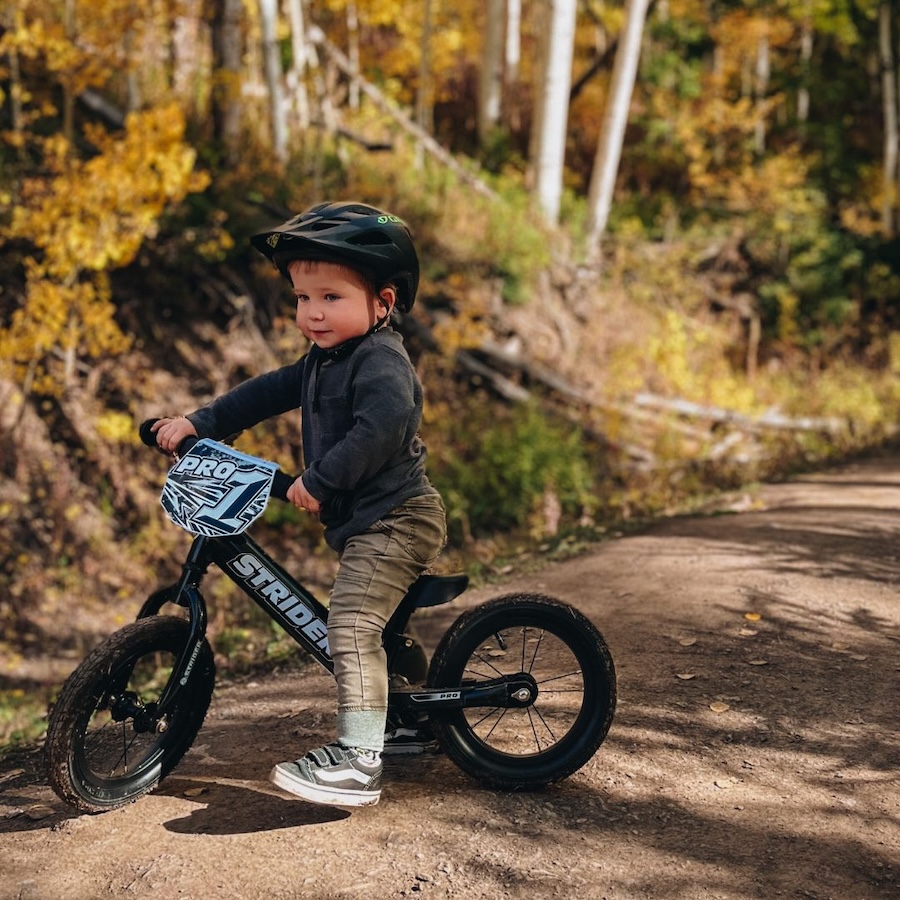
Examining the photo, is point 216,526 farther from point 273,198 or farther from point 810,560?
point 273,198

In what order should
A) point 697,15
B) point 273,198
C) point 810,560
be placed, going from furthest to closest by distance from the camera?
point 697,15
point 273,198
point 810,560

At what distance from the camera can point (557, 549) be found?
6996mm

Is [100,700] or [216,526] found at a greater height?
[216,526]

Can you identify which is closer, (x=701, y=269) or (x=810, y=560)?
(x=810, y=560)

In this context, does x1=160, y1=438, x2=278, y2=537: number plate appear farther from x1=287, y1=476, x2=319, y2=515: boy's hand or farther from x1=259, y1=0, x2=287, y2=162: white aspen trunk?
x1=259, y1=0, x2=287, y2=162: white aspen trunk

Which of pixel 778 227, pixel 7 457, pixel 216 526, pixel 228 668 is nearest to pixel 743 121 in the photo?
pixel 778 227

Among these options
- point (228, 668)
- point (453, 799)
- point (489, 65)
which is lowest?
point (228, 668)

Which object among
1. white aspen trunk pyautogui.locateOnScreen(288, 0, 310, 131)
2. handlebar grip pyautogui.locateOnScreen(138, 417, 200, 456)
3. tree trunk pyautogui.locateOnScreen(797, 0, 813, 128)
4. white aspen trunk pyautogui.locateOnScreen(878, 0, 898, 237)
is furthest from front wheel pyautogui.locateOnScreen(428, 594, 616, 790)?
tree trunk pyautogui.locateOnScreen(797, 0, 813, 128)

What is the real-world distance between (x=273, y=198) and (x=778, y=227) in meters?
10.6

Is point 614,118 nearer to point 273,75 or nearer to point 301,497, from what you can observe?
point 273,75

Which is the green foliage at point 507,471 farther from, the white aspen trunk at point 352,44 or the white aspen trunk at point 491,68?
the white aspen trunk at point 352,44

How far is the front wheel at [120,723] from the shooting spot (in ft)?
10.3

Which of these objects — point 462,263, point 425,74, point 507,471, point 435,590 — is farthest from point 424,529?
point 425,74

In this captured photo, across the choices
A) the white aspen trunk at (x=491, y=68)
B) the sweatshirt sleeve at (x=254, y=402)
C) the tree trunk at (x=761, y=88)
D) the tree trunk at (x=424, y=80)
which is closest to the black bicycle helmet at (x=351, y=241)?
the sweatshirt sleeve at (x=254, y=402)
